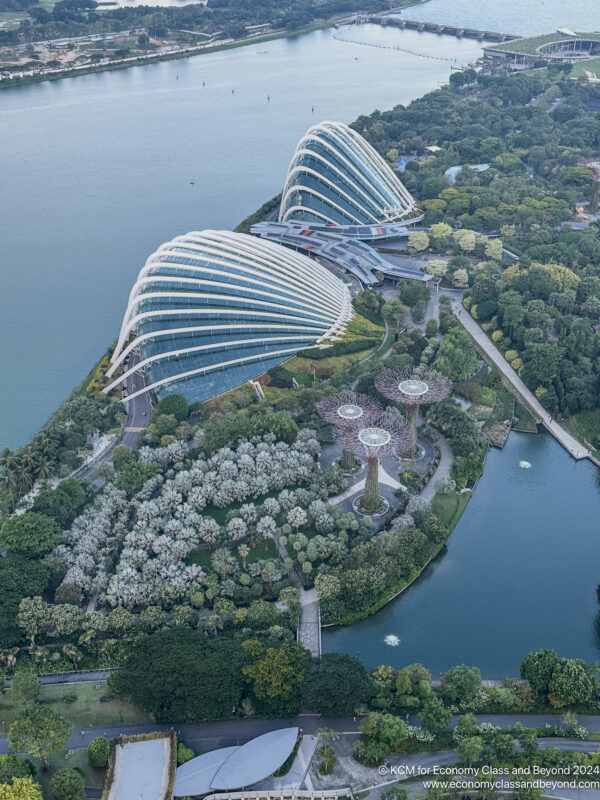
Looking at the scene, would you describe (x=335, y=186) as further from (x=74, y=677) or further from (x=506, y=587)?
(x=74, y=677)

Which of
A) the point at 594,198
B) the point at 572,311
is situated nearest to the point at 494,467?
the point at 572,311

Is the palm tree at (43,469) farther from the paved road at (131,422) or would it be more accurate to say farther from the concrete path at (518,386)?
the concrete path at (518,386)

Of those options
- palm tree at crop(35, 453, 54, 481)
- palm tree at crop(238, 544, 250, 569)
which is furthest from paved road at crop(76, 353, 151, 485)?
Result: palm tree at crop(238, 544, 250, 569)

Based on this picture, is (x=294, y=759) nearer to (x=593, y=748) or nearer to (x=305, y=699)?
(x=305, y=699)

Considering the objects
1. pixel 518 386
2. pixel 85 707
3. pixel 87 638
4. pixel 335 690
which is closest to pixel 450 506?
pixel 518 386

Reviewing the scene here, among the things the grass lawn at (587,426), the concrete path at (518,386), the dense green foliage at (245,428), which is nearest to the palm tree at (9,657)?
the dense green foliage at (245,428)

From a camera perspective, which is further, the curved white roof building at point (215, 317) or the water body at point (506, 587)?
the curved white roof building at point (215, 317)
